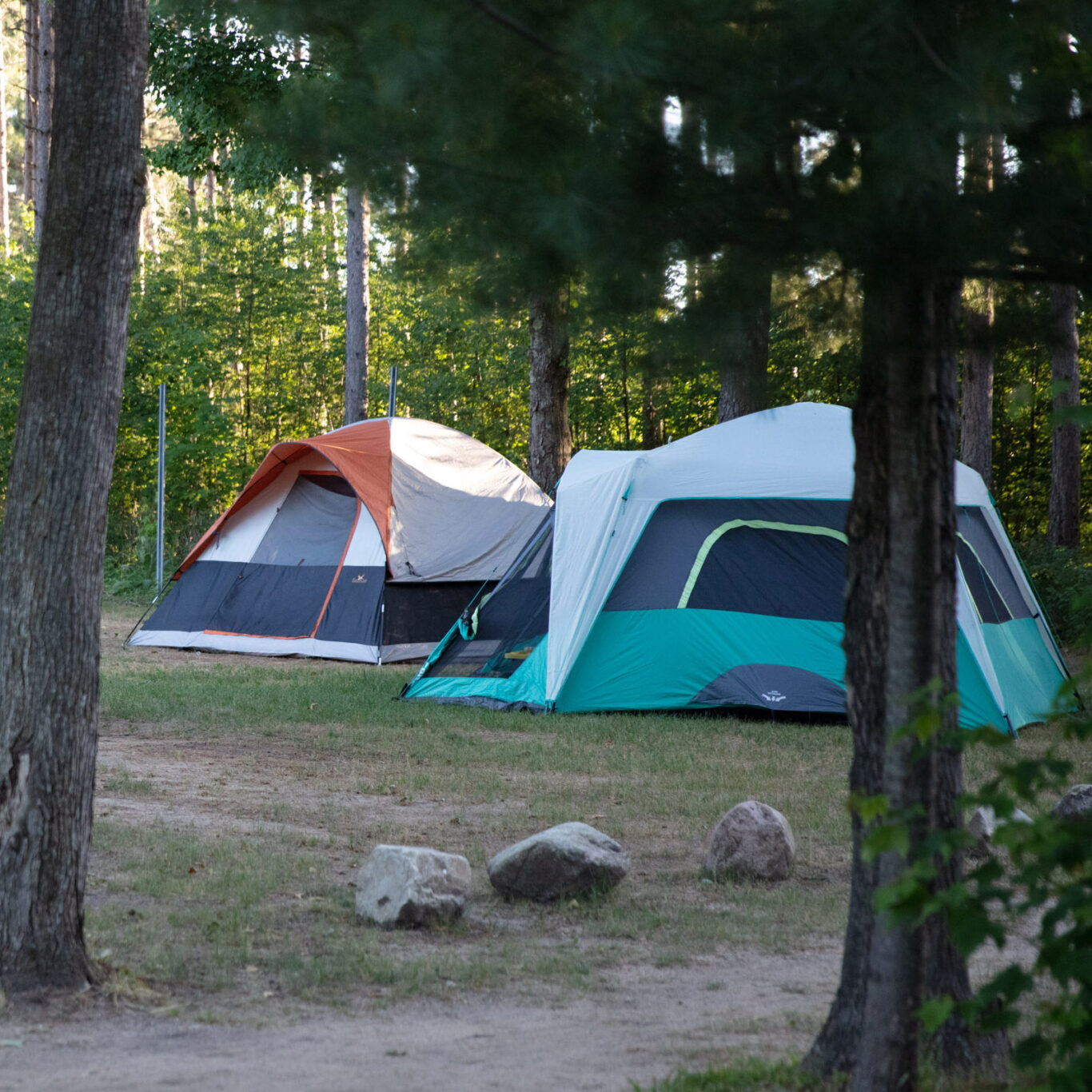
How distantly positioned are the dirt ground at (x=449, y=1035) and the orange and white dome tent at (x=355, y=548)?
28.5 feet

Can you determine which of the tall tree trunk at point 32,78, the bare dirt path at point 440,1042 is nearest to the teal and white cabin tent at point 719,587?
the bare dirt path at point 440,1042

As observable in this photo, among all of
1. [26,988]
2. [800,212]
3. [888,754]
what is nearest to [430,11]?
[800,212]

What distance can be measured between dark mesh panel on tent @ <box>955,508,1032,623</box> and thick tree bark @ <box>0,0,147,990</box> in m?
6.63

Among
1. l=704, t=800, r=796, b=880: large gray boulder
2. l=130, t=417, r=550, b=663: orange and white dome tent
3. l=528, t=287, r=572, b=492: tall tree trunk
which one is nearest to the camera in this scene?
l=704, t=800, r=796, b=880: large gray boulder

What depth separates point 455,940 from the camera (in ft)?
14.3

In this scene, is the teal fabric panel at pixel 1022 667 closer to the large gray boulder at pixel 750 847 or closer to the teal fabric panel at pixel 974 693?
the teal fabric panel at pixel 974 693

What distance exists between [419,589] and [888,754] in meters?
10.3

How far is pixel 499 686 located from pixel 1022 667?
378cm

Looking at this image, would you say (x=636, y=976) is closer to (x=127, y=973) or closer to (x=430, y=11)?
(x=127, y=973)

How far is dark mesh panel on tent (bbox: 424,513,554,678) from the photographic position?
31.8 feet

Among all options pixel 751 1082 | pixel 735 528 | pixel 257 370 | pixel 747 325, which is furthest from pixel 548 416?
pixel 257 370

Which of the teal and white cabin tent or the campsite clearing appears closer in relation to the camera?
the campsite clearing

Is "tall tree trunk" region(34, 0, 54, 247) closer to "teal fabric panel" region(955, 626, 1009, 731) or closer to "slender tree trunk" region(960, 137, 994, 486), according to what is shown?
"teal fabric panel" region(955, 626, 1009, 731)

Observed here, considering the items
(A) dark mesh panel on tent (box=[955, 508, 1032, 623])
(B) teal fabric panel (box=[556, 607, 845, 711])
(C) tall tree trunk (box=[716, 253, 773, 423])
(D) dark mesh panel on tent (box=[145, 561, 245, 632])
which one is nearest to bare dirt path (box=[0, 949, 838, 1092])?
(C) tall tree trunk (box=[716, 253, 773, 423])
